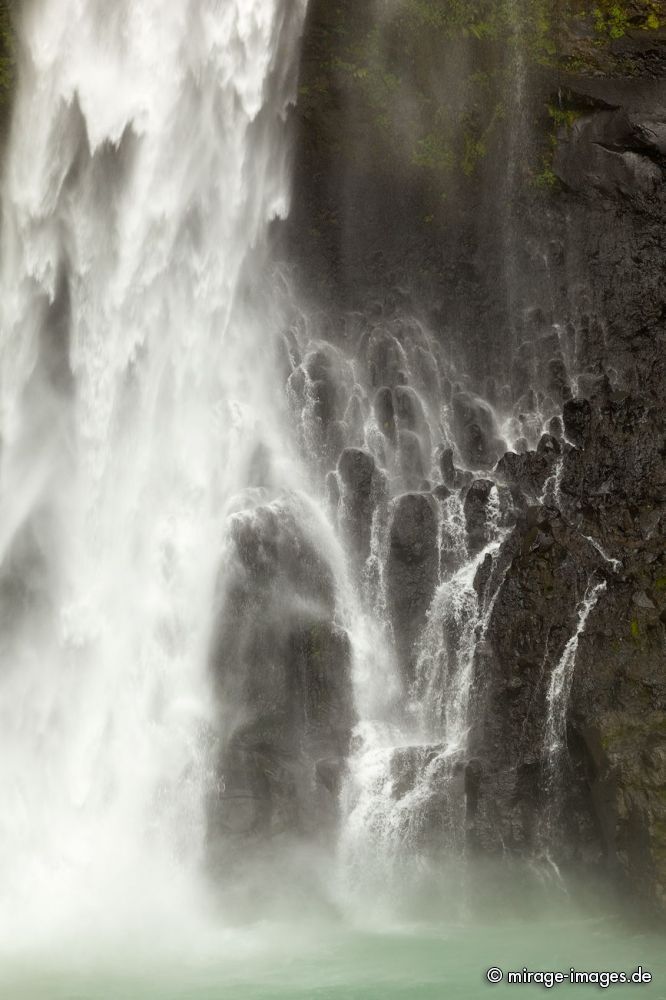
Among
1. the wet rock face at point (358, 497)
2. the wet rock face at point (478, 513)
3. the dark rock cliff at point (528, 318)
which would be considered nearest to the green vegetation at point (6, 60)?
the dark rock cliff at point (528, 318)

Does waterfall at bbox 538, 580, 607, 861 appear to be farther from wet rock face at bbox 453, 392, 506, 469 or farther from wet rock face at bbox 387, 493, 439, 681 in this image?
wet rock face at bbox 453, 392, 506, 469

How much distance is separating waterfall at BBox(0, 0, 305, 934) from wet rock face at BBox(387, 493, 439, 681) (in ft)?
7.70

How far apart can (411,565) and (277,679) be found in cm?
288

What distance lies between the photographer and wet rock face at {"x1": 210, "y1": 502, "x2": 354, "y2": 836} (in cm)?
1523

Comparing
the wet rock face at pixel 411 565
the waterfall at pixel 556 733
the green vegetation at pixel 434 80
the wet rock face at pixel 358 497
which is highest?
the green vegetation at pixel 434 80

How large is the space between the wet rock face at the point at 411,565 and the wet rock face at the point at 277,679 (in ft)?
3.14

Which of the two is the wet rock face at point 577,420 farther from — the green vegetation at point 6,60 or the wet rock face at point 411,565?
the green vegetation at point 6,60

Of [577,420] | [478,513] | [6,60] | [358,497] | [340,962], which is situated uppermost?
[6,60]

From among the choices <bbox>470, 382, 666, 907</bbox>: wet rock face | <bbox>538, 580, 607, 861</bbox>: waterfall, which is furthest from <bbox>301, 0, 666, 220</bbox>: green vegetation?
<bbox>538, 580, 607, 861</bbox>: waterfall

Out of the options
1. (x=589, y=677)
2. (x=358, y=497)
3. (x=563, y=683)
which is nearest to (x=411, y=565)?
(x=358, y=497)

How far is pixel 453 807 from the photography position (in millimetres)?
14180

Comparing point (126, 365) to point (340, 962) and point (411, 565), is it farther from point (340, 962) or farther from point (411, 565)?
point (340, 962)

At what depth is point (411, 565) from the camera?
17203mm

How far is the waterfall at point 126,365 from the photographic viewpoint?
16.7 m
